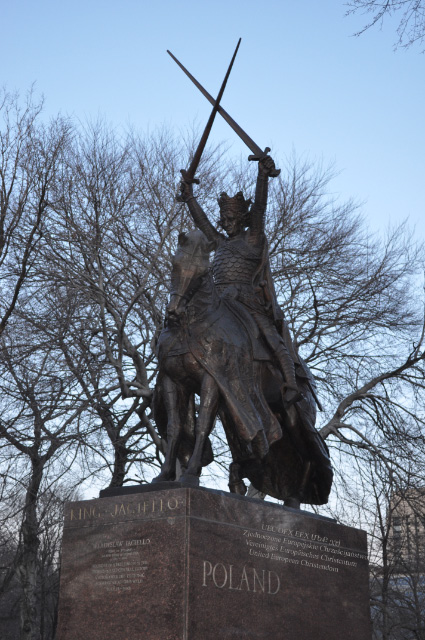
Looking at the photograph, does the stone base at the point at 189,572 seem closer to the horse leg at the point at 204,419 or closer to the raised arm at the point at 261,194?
the horse leg at the point at 204,419

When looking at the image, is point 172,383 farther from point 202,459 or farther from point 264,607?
point 264,607

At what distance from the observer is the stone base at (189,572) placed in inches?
283

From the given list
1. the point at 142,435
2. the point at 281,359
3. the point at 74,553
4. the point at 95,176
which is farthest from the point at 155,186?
the point at 74,553

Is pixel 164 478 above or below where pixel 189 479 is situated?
above

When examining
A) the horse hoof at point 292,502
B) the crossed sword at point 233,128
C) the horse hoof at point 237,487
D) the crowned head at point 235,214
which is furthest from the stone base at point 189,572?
the crossed sword at point 233,128

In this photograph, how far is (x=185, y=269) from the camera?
328 inches

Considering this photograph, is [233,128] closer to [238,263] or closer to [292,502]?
[238,263]

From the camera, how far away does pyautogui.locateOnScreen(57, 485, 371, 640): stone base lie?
283 inches

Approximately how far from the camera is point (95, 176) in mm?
20000

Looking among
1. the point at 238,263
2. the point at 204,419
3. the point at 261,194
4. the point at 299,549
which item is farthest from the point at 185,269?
the point at 299,549

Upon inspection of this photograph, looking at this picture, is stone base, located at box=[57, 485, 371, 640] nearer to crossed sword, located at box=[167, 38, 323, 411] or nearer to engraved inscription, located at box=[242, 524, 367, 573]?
engraved inscription, located at box=[242, 524, 367, 573]

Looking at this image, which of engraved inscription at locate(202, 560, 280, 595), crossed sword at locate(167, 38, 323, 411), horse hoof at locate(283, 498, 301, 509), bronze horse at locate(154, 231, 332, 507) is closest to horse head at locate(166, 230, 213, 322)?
bronze horse at locate(154, 231, 332, 507)

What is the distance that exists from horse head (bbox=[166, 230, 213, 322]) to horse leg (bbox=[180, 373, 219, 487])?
2.35 feet

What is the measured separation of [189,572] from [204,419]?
1646 millimetres
